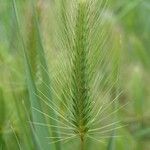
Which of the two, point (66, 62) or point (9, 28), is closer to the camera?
point (66, 62)

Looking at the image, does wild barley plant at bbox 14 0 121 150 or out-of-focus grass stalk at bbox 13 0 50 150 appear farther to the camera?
out-of-focus grass stalk at bbox 13 0 50 150

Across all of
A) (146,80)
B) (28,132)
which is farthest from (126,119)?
(28,132)

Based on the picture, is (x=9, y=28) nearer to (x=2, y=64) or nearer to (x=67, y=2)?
(x=2, y=64)

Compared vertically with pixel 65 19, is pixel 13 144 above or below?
below

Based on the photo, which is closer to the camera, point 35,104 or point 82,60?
point 82,60

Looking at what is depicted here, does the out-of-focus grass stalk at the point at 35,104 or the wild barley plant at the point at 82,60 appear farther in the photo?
the out-of-focus grass stalk at the point at 35,104

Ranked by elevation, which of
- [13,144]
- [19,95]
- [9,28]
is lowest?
[13,144]

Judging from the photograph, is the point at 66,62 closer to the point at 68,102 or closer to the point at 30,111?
the point at 68,102

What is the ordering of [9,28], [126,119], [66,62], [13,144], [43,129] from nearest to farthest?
1. [66,62]
2. [43,129]
3. [13,144]
4. [9,28]
5. [126,119]

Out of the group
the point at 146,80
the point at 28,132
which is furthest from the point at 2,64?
the point at 146,80

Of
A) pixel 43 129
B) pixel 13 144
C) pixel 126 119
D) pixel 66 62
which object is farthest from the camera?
pixel 126 119
